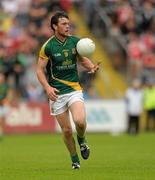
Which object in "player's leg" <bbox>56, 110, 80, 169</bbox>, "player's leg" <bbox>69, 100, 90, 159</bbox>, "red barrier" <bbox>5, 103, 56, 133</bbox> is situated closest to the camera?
"player's leg" <bbox>69, 100, 90, 159</bbox>

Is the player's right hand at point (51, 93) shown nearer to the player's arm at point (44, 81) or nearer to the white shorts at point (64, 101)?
the player's arm at point (44, 81)

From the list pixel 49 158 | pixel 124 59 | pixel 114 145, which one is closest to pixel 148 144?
pixel 114 145

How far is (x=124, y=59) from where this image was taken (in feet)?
114

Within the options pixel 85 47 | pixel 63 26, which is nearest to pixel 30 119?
pixel 63 26

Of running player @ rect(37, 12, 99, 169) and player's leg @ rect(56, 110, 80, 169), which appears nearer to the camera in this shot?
running player @ rect(37, 12, 99, 169)

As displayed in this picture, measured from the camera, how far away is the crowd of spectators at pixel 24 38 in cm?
3122

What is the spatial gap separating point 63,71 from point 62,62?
162 millimetres

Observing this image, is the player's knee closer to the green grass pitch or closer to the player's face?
the green grass pitch

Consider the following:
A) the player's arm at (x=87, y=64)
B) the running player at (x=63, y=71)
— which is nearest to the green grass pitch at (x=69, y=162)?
the running player at (x=63, y=71)

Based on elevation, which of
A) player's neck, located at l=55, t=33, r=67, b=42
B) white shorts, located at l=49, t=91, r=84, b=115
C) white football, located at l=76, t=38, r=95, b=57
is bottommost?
white shorts, located at l=49, t=91, r=84, b=115

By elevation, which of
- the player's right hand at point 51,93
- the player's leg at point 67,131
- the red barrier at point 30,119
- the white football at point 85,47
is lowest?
the red barrier at point 30,119

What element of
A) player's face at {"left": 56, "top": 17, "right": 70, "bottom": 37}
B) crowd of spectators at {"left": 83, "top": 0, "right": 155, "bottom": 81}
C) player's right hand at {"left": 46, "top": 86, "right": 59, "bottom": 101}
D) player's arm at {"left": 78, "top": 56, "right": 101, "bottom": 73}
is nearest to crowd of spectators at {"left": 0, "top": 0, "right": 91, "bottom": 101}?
crowd of spectators at {"left": 83, "top": 0, "right": 155, "bottom": 81}

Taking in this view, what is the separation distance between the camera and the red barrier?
3091cm

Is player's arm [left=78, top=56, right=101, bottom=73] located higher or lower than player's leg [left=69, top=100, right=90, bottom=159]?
higher
